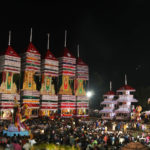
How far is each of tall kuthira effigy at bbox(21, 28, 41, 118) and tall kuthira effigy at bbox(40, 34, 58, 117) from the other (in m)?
1.06

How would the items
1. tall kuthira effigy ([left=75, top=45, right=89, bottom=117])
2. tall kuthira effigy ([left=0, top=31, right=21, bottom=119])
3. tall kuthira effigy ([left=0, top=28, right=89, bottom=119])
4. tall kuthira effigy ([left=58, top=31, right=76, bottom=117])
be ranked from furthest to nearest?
tall kuthira effigy ([left=75, top=45, right=89, bottom=117]) → tall kuthira effigy ([left=58, top=31, right=76, bottom=117]) → tall kuthira effigy ([left=0, top=28, right=89, bottom=119]) → tall kuthira effigy ([left=0, top=31, right=21, bottom=119])

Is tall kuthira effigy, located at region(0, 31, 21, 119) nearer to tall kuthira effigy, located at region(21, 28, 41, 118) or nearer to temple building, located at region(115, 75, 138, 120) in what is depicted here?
tall kuthira effigy, located at region(21, 28, 41, 118)

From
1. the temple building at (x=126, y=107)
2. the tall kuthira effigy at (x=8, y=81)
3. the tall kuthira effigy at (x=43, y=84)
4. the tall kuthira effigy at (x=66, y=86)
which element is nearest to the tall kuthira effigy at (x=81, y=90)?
the tall kuthira effigy at (x=43, y=84)

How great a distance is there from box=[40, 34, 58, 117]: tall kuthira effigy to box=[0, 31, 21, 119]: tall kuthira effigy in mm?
4455

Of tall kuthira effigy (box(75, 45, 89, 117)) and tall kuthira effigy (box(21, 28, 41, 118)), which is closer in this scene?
tall kuthira effigy (box(21, 28, 41, 118))

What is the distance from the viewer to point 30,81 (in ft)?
116

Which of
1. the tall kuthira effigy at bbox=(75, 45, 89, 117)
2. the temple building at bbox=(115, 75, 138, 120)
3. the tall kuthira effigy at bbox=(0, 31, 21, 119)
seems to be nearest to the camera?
the tall kuthira effigy at bbox=(0, 31, 21, 119)

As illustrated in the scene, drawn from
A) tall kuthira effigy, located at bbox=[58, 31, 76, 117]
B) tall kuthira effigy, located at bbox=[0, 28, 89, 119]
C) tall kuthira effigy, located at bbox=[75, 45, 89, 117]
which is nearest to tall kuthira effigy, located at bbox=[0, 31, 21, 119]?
tall kuthira effigy, located at bbox=[0, 28, 89, 119]

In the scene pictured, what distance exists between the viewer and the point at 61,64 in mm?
39344

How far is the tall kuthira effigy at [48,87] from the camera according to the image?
36.8 meters

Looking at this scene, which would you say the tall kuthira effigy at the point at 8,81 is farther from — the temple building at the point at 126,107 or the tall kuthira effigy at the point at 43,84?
the temple building at the point at 126,107

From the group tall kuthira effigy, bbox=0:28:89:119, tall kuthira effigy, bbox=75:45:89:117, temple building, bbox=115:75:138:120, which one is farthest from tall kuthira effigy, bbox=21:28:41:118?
temple building, bbox=115:75:138:120

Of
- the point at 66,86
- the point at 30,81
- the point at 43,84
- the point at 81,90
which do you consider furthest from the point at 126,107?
the point at 30,81

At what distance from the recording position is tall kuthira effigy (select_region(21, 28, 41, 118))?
34594 millimetres
